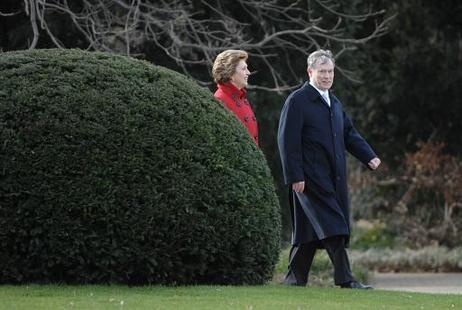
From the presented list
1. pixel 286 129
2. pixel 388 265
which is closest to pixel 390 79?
pixel 388 265

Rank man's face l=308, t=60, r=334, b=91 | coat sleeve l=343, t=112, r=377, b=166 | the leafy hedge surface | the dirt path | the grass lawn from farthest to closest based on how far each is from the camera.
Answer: the dirt path < coat sleeve l=343, t=112, r=377, b=166 < man's face l=308, t=60, r=334, b=91 < the leafy hedge surface < the grass lawn

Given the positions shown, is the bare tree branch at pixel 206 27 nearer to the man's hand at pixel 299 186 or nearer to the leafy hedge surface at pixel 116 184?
the leafy hedge surface at pixel 116 184

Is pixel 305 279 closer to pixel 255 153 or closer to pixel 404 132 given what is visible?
pixel 255 153

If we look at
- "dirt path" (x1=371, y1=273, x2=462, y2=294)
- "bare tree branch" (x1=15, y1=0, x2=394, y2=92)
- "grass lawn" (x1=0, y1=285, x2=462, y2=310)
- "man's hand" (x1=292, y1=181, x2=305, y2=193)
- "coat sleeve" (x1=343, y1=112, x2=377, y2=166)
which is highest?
"bare tree branch" (x1=15, y1=0, x2=394, y2=92)

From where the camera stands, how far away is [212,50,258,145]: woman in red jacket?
9.80 metres

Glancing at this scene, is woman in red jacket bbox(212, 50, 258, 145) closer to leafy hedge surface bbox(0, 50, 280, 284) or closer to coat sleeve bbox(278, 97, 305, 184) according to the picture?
coat sleeve bbox(278, 97, 305, 184)

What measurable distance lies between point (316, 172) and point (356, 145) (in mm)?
607

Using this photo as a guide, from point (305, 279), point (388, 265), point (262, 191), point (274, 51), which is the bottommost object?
point (388, 265)

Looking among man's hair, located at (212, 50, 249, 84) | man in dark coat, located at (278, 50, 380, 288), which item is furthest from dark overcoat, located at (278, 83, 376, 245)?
man's hair, located at (212, 50, 249, 84)

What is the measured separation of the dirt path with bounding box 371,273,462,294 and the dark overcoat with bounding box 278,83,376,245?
3641 mm

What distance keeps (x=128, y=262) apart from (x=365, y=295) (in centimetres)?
171

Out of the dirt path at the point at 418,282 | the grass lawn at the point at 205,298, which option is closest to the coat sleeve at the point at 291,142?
the grass lawn at the point at 205,298

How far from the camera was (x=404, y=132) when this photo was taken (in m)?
20.6

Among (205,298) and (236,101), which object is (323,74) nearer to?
(236,101)
